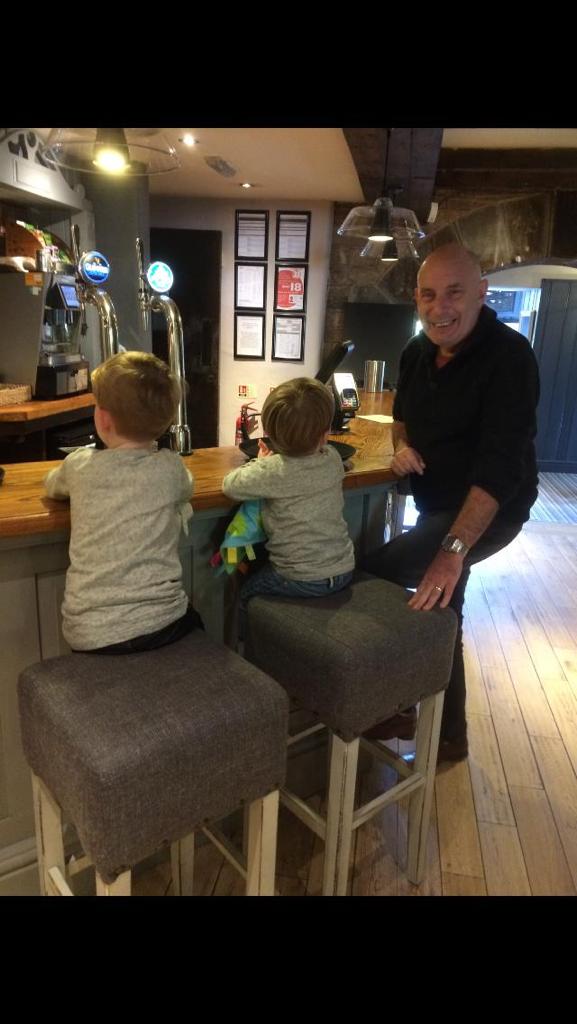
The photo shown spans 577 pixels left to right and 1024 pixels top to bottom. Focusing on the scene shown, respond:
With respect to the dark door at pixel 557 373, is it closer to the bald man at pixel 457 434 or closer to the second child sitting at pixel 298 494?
the bald man at pixel 457 434

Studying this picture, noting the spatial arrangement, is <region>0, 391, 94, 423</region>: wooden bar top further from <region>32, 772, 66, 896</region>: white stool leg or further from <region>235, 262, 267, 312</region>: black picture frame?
<region>32, 772, 66, 896</region>: white stool leg

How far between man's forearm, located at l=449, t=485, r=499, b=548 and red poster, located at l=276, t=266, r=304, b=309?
4084mm

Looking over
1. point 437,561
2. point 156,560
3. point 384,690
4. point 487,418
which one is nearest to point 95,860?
point 156,560

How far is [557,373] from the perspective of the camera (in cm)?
675

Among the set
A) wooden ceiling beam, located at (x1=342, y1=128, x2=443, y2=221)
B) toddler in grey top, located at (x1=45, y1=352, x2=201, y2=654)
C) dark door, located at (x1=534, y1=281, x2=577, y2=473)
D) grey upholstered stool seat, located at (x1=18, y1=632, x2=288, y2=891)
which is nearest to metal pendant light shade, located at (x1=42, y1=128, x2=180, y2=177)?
toddler in grey top, located at (x1=45, y1=352, x2=201, y2=654)

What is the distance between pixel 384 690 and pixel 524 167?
4.49m

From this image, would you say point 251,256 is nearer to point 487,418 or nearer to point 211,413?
point 211,413

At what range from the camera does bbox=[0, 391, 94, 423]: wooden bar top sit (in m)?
3.09

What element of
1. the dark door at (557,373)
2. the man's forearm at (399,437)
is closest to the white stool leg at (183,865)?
the man's forearm at (399,437)

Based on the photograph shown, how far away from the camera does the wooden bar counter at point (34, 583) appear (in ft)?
4.20

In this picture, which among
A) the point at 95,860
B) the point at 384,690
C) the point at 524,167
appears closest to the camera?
the point at 95,860

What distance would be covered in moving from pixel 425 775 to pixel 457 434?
34.9 inches

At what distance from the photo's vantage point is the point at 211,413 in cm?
560

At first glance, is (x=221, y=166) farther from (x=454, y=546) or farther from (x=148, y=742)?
(x=148, y=742)
